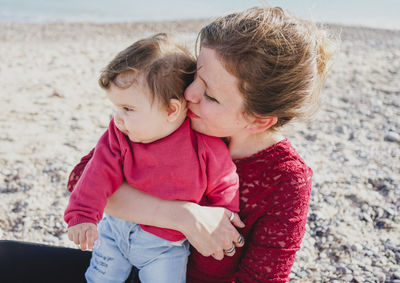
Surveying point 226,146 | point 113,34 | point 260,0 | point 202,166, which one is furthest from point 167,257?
point 113,34

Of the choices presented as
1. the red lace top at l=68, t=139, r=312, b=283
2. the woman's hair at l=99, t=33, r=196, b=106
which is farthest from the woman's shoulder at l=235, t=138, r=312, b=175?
the woman's hair at l=99, t=33, r=196, b=106

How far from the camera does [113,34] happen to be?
12.4 m

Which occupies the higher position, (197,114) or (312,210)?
(197,114)

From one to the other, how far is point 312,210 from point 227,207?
7.46 ft

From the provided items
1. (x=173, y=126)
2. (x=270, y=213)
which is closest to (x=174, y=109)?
(x=173, y=126)

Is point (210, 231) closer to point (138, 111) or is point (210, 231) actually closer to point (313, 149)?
→ point (138, 111)

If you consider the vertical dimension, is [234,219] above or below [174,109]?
below

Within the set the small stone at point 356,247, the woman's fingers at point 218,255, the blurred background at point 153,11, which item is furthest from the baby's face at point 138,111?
the blurred background at point 153,11

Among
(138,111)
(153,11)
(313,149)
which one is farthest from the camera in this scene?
(153,11)

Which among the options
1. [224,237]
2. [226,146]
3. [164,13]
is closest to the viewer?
[224,237]

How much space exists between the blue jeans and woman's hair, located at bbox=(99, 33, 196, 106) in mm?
583

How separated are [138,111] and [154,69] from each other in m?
0.18

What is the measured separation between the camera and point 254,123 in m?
1.90

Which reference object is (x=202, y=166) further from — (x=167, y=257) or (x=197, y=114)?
(x=167, y=257)
